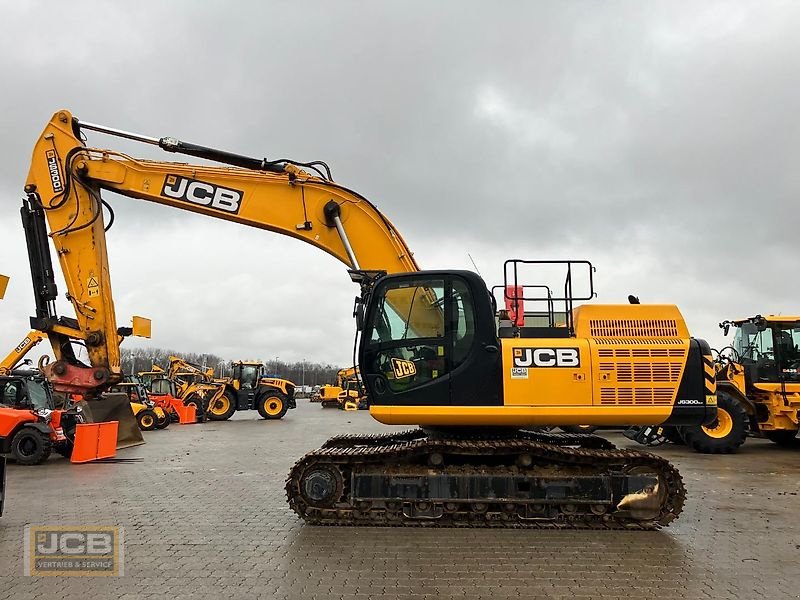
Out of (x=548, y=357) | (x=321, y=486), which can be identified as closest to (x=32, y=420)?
(x=321, y=486)

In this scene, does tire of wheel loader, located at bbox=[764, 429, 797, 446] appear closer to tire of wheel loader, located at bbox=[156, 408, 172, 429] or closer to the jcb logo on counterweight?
the jcb logo on counterweight

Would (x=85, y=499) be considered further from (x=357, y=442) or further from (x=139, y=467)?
(x=357, y=442)

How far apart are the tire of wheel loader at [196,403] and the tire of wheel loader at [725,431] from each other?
64.8ft

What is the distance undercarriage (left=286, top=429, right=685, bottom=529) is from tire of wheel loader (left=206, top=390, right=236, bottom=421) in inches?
866

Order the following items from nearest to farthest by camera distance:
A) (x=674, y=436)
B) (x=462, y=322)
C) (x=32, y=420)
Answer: (x=462, y=322), (x=32, y=420), (x=674, y=436)

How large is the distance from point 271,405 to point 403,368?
908 inches

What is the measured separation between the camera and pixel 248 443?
16.8 m

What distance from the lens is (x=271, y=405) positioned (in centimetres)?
2898

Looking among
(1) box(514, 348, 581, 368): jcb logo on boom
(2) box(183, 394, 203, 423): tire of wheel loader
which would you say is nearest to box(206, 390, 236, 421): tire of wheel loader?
(2) box(183, 394, 203, 423): tire of wheel loader

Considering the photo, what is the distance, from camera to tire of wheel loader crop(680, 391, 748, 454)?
45.2ft

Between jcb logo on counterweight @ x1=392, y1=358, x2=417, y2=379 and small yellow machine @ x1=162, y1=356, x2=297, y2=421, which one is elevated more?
jcb logo on counterweight @ x1=392, y1=358, x2=417, y2=379

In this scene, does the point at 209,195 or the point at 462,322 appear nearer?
the point at 462,322

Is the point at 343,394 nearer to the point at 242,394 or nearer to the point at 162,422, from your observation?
the point at 242,394
